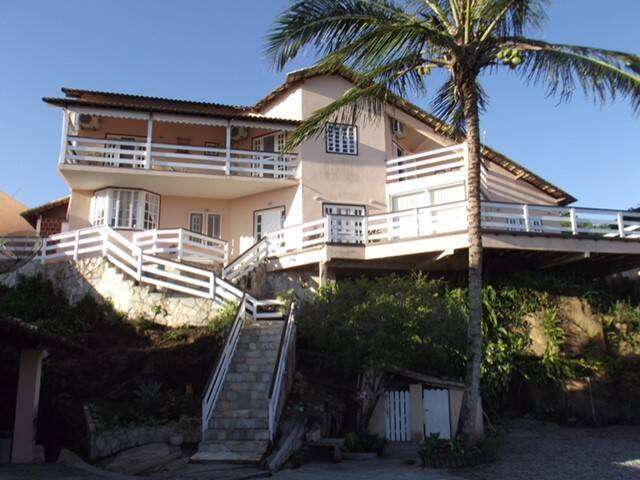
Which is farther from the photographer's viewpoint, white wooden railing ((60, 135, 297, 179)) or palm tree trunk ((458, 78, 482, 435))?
white wooden railing ((60, 135, 297, 179))

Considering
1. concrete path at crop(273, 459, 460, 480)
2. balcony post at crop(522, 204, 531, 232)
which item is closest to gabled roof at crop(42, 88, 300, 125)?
balcony post at crop(522, 204, 531, 232)

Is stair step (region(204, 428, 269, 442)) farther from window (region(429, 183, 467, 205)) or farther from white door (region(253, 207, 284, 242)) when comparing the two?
window (region(429, 183, 467, 205))

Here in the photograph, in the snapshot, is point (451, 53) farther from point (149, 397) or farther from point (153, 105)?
point (153, 105)

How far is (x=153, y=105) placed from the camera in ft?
83.7

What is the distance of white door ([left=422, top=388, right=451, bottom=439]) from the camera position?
14.3 metres

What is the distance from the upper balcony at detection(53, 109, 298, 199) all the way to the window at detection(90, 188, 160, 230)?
0.41 m

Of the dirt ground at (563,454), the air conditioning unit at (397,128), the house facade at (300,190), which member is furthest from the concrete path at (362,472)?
the air conditioning unit at (397,128)

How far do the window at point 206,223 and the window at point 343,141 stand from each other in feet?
18.8

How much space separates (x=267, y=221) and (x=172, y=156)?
4.58 m

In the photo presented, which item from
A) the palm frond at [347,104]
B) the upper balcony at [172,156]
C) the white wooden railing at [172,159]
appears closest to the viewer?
the palm frond at [347,104]

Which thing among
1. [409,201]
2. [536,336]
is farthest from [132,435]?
[409,201]

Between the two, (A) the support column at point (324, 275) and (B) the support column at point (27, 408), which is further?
(A) the support column at point (324, 275)

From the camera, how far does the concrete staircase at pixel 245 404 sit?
11.6m

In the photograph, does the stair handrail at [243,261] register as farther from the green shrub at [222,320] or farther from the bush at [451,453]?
A: the bush at [451,453]
